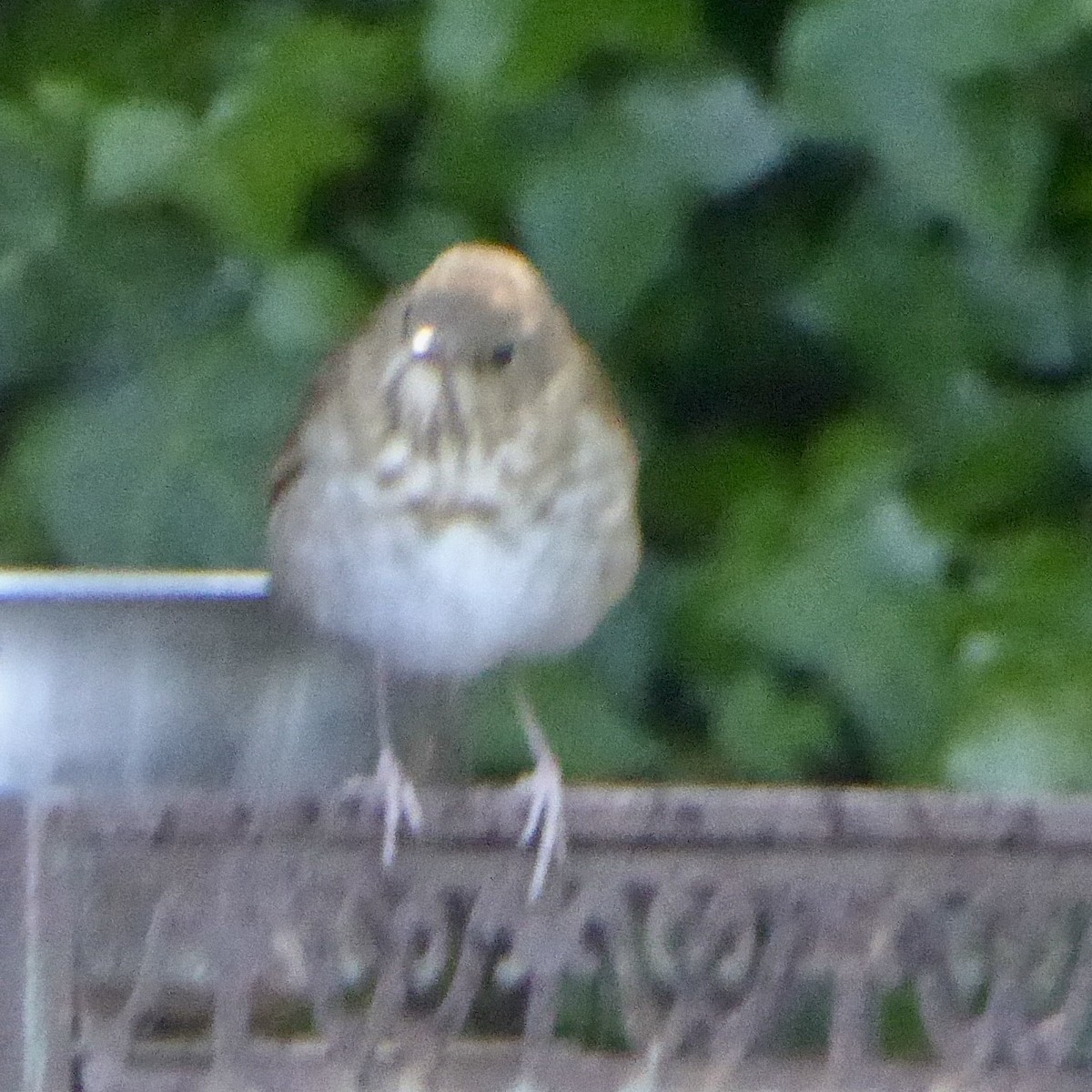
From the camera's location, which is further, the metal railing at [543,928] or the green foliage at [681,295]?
the green foliage at [681,295]

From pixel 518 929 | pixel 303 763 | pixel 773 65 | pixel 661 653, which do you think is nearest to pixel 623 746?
pixel 661 653

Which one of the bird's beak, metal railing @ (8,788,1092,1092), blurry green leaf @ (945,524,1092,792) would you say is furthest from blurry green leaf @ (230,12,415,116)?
metal railing @ (8,788,1092,1092)

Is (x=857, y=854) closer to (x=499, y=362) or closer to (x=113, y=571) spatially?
(x=499, y=362)

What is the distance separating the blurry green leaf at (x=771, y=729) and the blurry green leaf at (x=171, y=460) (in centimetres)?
34

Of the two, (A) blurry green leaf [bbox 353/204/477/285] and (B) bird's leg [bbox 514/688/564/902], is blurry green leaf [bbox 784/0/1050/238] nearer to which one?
(A) blurry green leaf [bbox 353/204/477/285]

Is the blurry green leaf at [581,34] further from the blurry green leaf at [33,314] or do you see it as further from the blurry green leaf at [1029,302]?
the blurry green leaf at [33,314]

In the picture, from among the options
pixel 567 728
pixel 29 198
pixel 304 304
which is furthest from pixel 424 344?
pixel 29 198

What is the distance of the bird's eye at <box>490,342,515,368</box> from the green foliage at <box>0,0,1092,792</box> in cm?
16

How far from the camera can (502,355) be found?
47.8 inches

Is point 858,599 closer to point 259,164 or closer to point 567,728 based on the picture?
point 567,728

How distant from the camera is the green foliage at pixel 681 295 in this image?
129cm

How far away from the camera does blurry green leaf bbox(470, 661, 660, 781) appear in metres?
1.38

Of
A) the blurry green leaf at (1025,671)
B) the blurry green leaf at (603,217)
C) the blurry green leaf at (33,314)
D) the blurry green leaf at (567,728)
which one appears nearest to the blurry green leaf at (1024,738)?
the blurry green leaf at (1025,671)

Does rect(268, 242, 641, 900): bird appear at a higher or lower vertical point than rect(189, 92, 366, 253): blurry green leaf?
lower
